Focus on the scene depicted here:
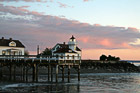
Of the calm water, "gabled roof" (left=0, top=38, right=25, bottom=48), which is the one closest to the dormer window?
"gabled roof" (left=0, top=38, right=25, bottom=48)

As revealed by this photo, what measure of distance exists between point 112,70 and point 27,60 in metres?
65.6

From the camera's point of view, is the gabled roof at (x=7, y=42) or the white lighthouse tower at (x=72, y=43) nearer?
the gabled roof at (x=7, y=42)

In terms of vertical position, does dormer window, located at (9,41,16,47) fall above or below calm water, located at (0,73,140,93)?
above

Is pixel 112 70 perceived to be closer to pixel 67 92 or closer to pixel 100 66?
pixel 100 66

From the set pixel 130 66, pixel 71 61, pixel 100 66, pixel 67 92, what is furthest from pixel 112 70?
pixel 67 92

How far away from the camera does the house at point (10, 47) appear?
84.1 m

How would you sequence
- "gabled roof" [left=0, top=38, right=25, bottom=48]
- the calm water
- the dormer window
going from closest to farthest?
1. the calm water
2. "gabled roof" [left=0, top=38, right=25, bottom=48]
3. the dormer window

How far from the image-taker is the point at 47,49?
145500 millimetres

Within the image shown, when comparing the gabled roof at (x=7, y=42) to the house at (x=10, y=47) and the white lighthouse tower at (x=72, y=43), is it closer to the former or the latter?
the house at (x=10, y=47)

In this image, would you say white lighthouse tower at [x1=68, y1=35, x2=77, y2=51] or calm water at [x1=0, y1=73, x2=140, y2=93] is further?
white lighthouse tower at [x1=68, y1=35, x2=77, y2=51]

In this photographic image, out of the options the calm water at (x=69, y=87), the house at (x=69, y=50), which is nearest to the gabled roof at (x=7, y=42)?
the house at (x=69, y=50)

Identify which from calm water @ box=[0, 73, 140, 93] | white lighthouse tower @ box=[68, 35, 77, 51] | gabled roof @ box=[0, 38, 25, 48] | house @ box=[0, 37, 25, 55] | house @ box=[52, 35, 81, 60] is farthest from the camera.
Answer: white lighthouse tower @ box=[68, 35, 77, 51]

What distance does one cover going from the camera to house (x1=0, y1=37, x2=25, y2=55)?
8406 cm

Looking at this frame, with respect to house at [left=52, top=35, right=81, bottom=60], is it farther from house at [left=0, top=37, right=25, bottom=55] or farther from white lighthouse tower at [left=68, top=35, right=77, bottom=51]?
house at [left=0, top=37, right=25, bottom=55]
